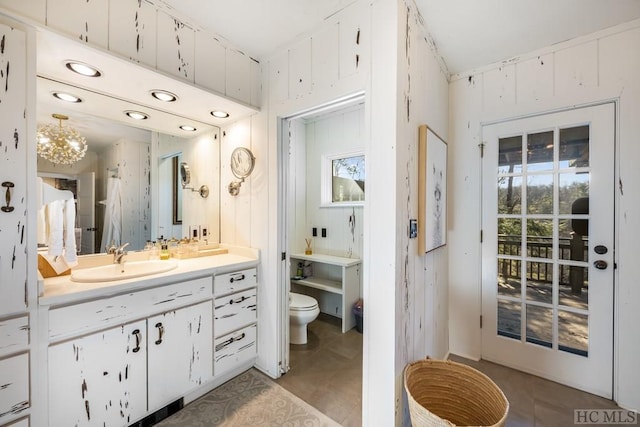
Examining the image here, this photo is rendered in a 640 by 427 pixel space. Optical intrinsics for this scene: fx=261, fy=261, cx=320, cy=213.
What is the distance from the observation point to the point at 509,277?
2160 millimetres

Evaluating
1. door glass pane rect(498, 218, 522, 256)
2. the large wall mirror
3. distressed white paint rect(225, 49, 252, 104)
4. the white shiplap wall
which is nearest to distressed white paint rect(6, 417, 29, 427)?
the large wall mirror

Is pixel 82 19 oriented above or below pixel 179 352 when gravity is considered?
above

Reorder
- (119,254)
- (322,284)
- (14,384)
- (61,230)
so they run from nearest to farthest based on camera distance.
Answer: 1. (14,384)
2. (61,230)
3. (119,254)
4. (322,284)

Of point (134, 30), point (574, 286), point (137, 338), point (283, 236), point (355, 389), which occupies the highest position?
point (134, 30)

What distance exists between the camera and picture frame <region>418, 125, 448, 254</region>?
1.64m

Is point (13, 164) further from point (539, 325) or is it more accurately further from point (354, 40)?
point (539, 325)

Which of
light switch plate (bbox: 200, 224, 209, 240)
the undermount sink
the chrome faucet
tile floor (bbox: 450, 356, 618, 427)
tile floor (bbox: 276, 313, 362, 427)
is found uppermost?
light switch plate (bbox: 200, 224, 209, 240)

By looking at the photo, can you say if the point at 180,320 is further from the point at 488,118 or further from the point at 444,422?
the point at 488,118

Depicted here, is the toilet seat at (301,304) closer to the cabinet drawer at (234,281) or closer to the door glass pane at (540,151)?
the cabinet drawer at (234,281)

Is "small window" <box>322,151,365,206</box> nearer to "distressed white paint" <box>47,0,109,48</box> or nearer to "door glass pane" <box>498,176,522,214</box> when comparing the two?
"door glass pane" <box>498,176,522,214</box>

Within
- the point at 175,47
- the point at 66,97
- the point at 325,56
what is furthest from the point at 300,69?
the point at 66,97

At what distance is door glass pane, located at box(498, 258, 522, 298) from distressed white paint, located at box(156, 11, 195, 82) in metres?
2.75

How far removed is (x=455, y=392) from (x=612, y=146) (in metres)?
1.92

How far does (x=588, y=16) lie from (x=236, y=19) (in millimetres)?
2209
